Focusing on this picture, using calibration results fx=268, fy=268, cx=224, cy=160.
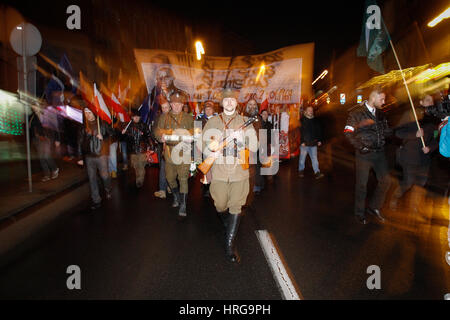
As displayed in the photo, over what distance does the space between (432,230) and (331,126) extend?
13868 millimetres

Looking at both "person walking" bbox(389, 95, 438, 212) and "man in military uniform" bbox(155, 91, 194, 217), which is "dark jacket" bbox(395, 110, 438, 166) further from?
"man in military uniform" bbox(155, 91, 194, 217)

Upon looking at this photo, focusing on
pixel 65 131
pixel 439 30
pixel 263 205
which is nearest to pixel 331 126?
pixel 439 30

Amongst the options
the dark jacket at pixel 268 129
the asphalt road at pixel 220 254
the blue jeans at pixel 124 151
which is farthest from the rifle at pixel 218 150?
the blue jeans at pixel 124 151

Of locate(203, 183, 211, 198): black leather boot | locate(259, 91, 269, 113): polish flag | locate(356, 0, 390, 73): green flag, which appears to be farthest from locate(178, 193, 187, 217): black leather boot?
locate(356, 0, 390, 73): green flag

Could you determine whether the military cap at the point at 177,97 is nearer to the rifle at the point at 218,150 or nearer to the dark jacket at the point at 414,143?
the rifle at the point at 218,150

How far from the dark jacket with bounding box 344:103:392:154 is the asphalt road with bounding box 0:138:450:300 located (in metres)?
1.25

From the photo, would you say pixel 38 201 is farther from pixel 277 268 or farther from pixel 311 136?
pixel 311 136

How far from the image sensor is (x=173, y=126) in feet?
15.6

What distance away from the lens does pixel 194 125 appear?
507cm

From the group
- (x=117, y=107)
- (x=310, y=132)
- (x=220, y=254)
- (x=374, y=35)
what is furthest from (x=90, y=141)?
(x=310, y=132)

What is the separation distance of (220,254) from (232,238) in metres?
0.26

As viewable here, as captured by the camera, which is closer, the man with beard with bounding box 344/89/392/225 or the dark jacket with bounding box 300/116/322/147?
the man with beard with bounding box 344/89/392/225

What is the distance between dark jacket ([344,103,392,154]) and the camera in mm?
4074
